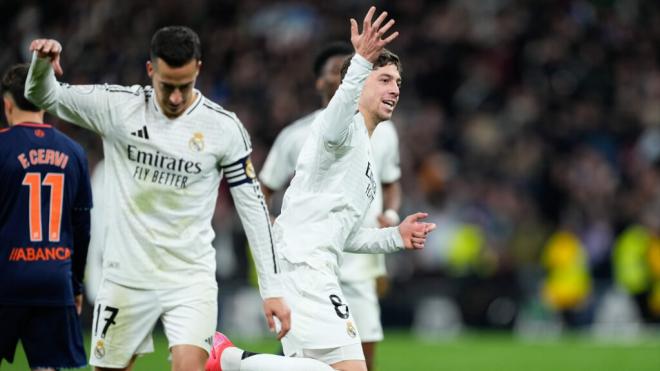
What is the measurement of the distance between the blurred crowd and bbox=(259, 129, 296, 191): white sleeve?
7.44 m

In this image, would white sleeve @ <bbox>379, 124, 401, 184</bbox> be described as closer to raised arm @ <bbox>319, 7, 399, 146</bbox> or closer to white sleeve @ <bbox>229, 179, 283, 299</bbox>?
white sleeve @ <bbox>229, 179, 283, 299</bbox>

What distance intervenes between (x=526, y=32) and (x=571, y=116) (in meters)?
1.99

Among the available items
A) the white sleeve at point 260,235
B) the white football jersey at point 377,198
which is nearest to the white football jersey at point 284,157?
the white football jersey at point 377,198

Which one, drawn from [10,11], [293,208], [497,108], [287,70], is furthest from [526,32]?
[293,208]

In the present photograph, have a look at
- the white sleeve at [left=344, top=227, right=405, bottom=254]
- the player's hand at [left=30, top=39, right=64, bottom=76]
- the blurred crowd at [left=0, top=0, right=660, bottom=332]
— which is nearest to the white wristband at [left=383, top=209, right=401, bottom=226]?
the white sleeve at [left=344, top=227, right=405, bottom=254]

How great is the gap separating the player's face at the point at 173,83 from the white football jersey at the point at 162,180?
0.13 meters

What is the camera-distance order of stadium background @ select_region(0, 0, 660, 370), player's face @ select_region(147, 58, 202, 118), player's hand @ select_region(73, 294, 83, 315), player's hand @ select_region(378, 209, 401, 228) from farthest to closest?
stadium background @ select_region(0, 0, 660, 370) < player's hand @ select_region(378, 209, 401, 228) < player's hand @ select_region(73, 294, 83, 315) < player's face @ select_region(147, 58, 202, 118)

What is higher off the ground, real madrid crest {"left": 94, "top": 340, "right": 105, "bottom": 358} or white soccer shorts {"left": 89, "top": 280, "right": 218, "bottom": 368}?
white soccer shorts {"left": 89, "top": 280, "right": 218, "bottom": 368}

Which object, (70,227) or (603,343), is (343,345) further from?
(603,343)

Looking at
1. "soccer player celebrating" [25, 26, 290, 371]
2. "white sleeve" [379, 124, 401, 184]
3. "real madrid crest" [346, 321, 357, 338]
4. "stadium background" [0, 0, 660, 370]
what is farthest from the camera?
"stadium background" [0, 0, 660, 370]

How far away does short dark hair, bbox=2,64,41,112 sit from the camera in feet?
23.4

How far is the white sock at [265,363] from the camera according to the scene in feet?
21.7

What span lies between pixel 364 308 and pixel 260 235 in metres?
2.47

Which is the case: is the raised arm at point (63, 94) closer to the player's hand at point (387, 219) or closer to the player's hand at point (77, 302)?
the player's hand at point (77, 302)
